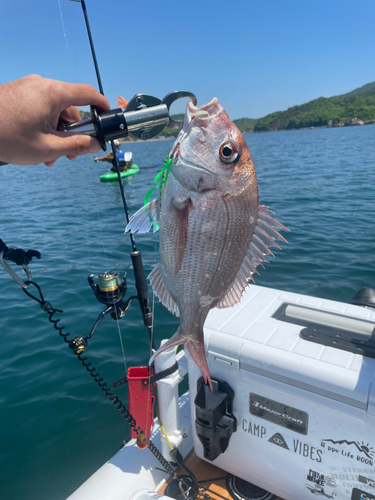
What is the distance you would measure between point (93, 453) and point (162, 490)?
1.33m

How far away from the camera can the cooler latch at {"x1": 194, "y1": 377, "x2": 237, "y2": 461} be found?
2.44 meters

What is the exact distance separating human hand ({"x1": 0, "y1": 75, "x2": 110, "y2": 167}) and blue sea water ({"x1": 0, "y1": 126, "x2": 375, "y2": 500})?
5.87 feet

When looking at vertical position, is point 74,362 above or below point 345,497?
below

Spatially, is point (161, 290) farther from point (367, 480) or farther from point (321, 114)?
point (321, 114)

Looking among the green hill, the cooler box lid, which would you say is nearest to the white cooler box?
the cooler box lid

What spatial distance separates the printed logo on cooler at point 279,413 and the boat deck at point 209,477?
103cm

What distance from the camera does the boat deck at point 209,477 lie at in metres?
2.86

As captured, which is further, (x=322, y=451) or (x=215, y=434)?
(x=215, y=434)

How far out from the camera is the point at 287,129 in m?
129

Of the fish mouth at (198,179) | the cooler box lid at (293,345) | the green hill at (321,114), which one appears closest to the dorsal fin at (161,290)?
the fish mouth at (198,179)

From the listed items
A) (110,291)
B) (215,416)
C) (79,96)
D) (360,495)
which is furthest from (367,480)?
(79,96)

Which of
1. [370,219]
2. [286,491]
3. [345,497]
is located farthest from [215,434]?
[370,219]

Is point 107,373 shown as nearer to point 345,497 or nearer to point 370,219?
point 345,497

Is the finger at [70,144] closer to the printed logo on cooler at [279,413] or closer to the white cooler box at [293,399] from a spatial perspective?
the white cooler box at [293,399]
